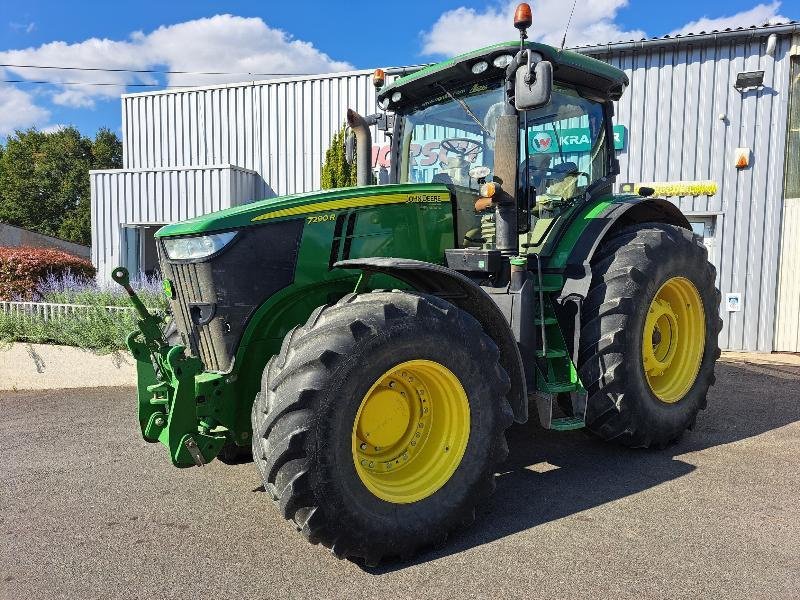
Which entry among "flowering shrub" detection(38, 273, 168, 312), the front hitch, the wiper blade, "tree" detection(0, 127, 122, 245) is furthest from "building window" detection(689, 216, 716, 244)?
"tree" detection(0, 127, 122, 245)

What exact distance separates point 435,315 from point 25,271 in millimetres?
8654

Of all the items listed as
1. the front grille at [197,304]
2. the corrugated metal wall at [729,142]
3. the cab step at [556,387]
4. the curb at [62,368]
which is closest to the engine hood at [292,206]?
the front grille at [197,304]

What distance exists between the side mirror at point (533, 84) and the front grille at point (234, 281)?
1.40 meters

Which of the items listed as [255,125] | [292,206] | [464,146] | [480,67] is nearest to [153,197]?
[255,125]

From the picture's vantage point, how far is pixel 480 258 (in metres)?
3.69

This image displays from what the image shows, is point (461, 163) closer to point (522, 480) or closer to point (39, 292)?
point (522, 480)

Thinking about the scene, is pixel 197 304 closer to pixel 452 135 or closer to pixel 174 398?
pixel 174 398

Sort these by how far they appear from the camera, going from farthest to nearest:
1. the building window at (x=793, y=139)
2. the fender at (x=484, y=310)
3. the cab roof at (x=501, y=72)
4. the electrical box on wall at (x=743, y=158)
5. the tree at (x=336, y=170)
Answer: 1. the tree at (x=336, y=170)
2. the electrical box on wall at (x=743, y=158)
3. the building window at (x=793, y=139)
4. the cab roof at (x=501, y=72)
5. the fender at (x=484, y=310)

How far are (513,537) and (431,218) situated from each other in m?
1.87

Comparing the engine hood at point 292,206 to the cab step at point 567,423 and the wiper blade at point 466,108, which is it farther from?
the cab step at point 567,423

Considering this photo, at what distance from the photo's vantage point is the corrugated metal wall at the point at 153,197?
40.1 ft

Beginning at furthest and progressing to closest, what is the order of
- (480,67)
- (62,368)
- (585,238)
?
1. (62,368)
2. (585,238)
3. (480,67)

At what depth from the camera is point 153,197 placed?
42.6 ft

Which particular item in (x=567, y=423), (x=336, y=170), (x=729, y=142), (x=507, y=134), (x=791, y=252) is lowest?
(x=567, y=423)
